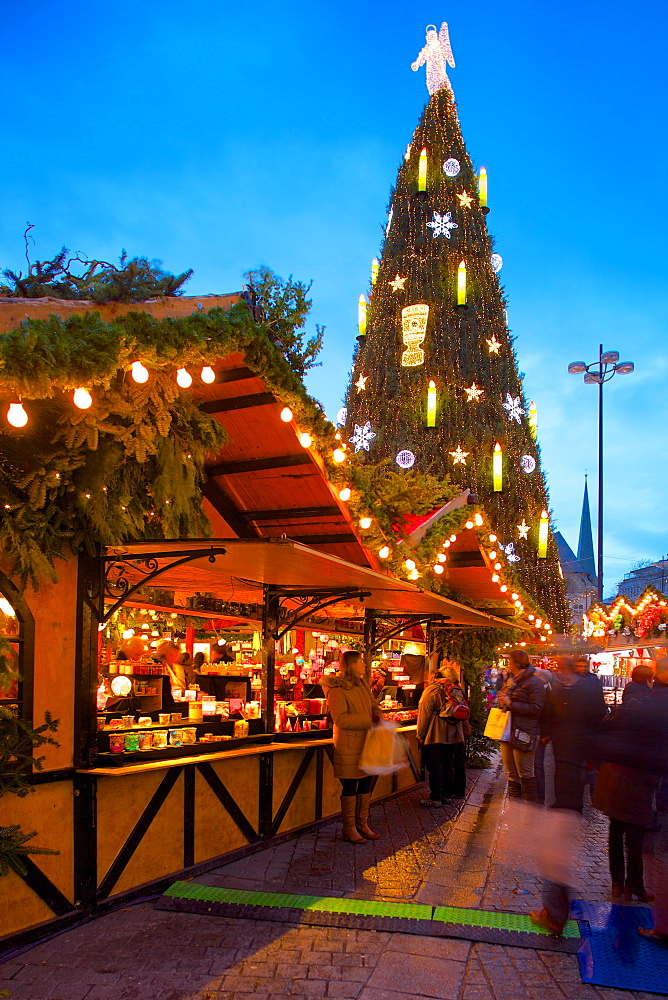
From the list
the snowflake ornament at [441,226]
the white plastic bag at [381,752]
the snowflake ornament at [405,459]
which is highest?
the snowflake ornament at [441,226]

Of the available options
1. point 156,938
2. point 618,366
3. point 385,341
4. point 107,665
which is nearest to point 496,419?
point 385,341

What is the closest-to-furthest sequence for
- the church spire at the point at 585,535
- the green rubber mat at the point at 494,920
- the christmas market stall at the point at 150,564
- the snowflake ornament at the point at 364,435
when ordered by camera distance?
the christmas market stall at the point at 150,564, the green rubber mat at the point at 494,920, the snowflake ornament at the point at 364,435, the church spire at the point at 585,535

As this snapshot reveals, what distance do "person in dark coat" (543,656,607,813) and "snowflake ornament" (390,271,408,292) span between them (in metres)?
30.0

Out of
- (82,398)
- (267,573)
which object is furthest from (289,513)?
(82,398)

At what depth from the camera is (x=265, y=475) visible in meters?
8.04

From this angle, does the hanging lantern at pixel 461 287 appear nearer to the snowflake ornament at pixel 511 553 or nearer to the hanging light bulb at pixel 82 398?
the snowflake ornament at pixel 511 553

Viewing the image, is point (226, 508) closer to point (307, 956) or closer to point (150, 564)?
point (150, 564)

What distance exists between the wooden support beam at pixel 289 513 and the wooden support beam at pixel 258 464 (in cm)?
70

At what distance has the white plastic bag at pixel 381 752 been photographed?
7234mm

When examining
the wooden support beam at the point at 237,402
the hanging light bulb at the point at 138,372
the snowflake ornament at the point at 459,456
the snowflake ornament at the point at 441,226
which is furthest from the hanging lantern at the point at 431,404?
the hanging light bulb at the point at 138,372

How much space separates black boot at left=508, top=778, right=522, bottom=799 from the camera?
8.18m

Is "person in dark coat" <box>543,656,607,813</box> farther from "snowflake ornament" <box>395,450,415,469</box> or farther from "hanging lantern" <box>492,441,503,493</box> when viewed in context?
"snowflake ornament" <box>395,450,415,469</box>

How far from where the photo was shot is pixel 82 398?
15.2 feet

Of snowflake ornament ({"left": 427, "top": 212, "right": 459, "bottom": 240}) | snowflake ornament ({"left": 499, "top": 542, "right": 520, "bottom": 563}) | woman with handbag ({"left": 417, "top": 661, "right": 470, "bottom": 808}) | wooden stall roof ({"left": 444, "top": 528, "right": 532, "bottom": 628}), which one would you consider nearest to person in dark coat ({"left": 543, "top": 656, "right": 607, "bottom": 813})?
woman with handbag ({"left": 417, "top": 661, "right": 470, "bottom": 808})
